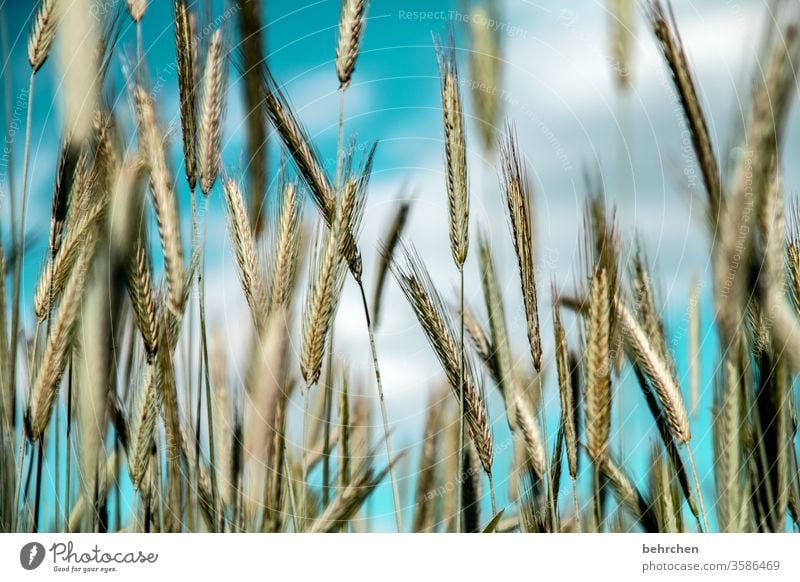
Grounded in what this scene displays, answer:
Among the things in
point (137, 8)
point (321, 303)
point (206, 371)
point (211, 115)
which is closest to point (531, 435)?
point (321, 303)

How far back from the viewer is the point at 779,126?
1.51m

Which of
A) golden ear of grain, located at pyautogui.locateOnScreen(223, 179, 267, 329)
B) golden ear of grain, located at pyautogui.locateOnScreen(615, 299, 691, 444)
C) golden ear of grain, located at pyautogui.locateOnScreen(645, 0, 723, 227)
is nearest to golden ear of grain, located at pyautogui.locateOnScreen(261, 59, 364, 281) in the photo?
golden ear of grain, located at pyautogui.locateOnScreen(223, 179, 267, 329)

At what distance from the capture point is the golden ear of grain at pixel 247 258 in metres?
1.36

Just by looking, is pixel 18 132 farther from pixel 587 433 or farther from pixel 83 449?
pixel 587 433

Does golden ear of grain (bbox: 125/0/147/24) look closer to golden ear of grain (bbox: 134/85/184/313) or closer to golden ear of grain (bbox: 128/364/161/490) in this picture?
golden ear of grain (bbox: 134/85/184/313)

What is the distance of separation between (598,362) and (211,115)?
2.63 ft

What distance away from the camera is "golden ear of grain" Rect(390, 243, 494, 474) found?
130cm

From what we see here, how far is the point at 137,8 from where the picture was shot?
1.52 meters

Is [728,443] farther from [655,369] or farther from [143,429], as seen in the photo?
[143,429]

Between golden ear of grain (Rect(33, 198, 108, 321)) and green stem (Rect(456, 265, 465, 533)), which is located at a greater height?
golden ear of grain (Rect(33, 198, 108, 321))

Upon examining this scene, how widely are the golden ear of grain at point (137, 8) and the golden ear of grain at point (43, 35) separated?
162mm
